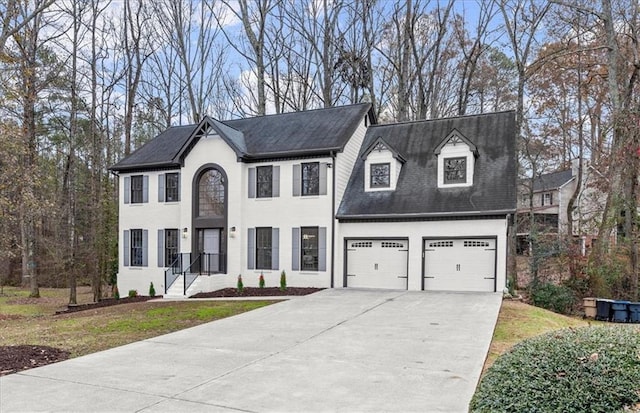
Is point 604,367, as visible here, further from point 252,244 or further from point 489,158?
point 252,244

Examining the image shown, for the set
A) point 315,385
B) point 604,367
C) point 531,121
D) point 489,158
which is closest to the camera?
point 604,367

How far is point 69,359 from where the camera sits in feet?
24.0

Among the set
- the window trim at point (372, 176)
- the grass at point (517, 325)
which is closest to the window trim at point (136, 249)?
the window trim at point (372, 176)

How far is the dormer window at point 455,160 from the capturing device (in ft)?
Answer: 51.4

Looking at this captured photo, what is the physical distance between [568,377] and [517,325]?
640 cm

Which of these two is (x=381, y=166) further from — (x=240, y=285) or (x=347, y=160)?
(x=240, y=285)

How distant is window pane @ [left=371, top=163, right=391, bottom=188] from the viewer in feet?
55.5

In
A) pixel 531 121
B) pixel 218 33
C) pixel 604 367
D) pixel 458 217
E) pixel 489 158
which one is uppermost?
pixel 218 33

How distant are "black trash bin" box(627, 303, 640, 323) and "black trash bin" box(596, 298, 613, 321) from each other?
60 centimetres

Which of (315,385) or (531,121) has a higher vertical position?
(531,121)

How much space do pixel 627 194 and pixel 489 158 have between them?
5.81 metres

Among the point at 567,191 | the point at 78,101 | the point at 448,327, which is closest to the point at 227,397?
the point at 448,327

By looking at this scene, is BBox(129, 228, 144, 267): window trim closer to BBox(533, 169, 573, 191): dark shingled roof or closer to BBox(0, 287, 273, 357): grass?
BBox(0, 287, 273, 357): grass

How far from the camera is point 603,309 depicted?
14.5 metres
